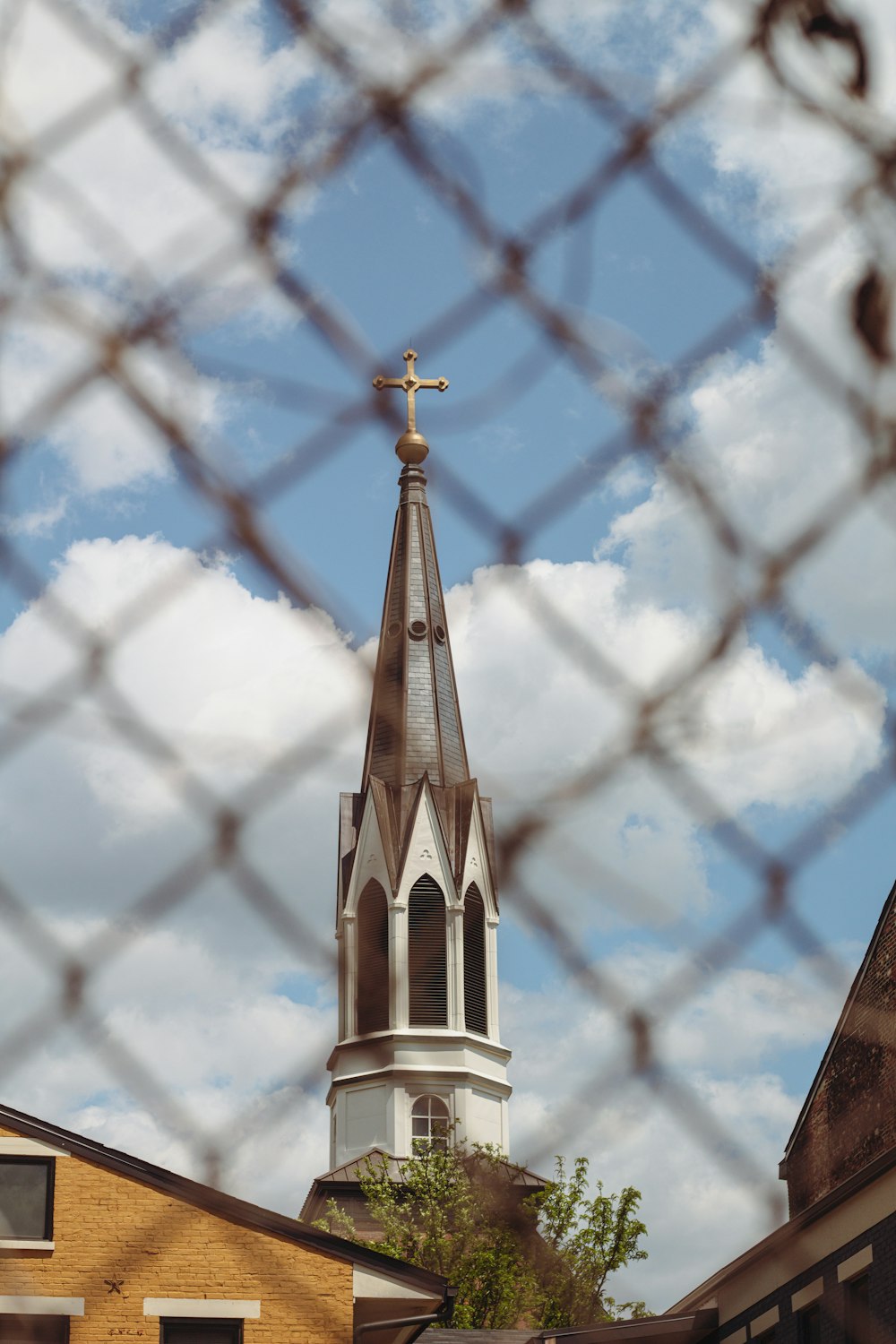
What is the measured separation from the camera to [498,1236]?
3266mm

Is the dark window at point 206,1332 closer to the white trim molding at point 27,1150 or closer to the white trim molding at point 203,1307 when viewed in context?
the white trim molding at point 203,1307

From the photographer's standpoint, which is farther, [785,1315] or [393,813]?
[393,813]

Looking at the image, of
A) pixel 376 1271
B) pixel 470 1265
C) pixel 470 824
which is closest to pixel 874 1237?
pixel 376 1271

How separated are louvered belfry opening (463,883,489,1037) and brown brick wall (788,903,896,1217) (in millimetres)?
35158

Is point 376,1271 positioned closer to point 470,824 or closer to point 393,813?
point 470,824

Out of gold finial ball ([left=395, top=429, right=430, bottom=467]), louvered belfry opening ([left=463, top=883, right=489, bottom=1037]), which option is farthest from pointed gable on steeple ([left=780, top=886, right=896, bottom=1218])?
louvered belfry opening ([left=463, top=883, right=489, bottom=1037])

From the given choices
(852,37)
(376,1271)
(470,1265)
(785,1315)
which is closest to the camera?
(852,37)

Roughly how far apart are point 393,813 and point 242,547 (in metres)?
60.1

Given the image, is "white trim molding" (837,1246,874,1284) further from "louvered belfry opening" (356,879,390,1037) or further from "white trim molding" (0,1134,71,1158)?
"louvered belfry opening" (356,879,390,1037)

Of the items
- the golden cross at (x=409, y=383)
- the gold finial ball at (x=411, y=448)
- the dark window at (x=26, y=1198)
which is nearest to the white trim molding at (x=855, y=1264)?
the dark window at (x=26, y=1198)

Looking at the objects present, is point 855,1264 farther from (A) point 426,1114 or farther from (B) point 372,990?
(A) point 426,1114

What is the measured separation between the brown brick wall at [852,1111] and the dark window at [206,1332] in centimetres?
823

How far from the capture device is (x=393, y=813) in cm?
6188

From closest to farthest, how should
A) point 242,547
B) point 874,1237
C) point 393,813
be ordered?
point 242,547
point 874,1237
point 393,813
